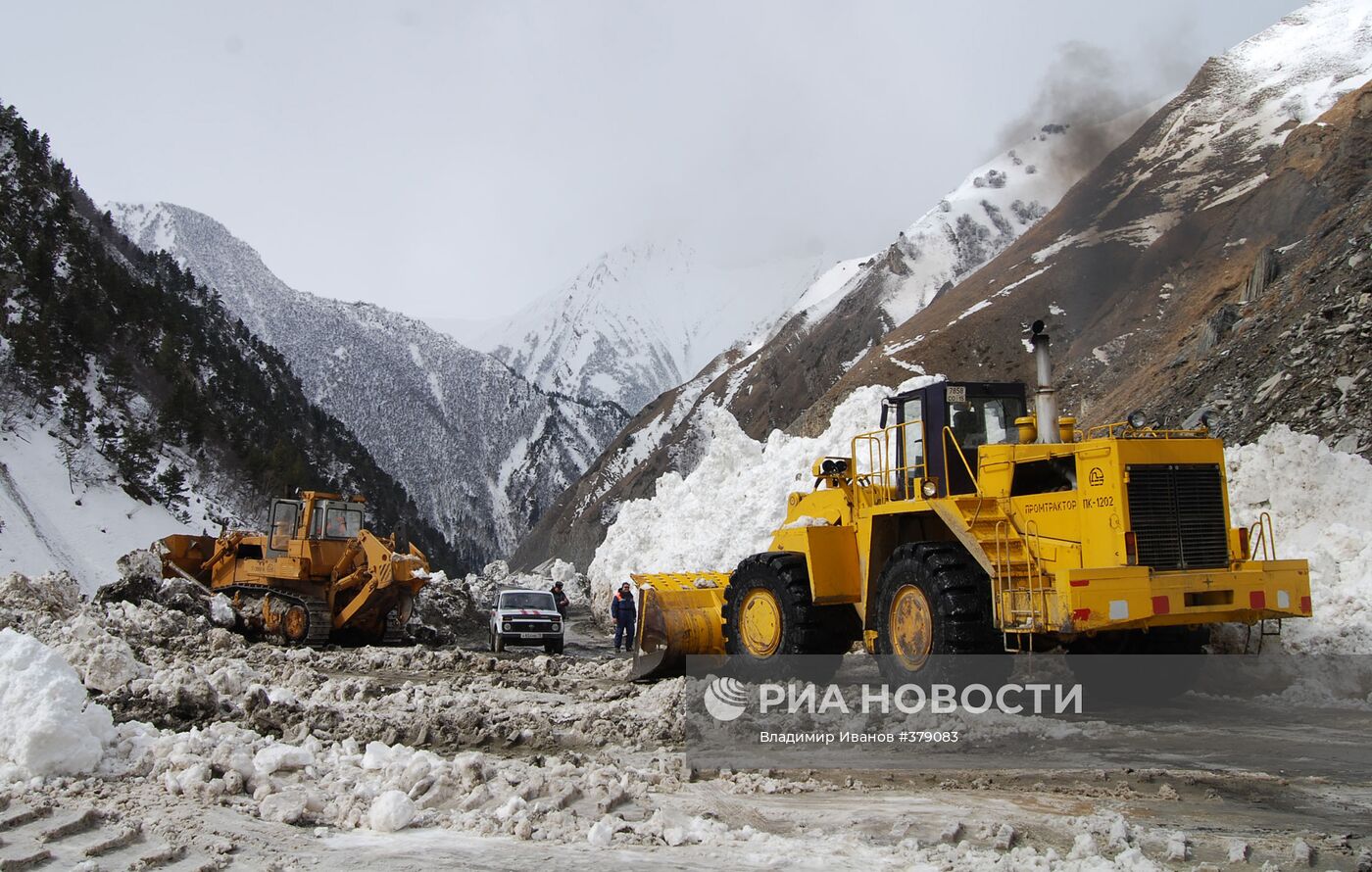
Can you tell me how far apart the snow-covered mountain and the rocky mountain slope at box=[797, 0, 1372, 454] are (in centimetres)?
9745

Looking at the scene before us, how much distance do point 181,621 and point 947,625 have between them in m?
14.1

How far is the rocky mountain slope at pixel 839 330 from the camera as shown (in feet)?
230

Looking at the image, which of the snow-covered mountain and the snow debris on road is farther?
the snow-covered mountain

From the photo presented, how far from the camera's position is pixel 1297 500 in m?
13.2

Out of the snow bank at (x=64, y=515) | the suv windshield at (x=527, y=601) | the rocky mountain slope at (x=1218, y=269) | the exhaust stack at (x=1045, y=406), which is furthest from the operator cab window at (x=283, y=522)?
the rocky mountain slope at (x=1218, y=269)

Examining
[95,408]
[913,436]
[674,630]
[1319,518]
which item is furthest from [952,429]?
[95,408]

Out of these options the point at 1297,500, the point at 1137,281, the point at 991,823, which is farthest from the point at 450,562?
the point at 991,823

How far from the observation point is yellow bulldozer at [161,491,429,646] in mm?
20047

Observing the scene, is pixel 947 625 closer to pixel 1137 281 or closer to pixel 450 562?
pixel 1137 281

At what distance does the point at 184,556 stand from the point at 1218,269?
34213 mm

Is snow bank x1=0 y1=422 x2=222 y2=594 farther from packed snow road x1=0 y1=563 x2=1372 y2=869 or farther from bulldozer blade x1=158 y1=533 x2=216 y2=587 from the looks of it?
packed snow road x1=0 y1=563 x2=1372 y2=869

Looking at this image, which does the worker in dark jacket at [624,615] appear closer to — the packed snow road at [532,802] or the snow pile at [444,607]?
the snow pile at [444,607]

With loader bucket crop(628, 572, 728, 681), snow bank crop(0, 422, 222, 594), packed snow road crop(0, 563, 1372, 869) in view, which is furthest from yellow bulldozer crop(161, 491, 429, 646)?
snow bank crop(0, 422, 222, 594)

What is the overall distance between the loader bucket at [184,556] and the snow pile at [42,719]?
1648 cm
